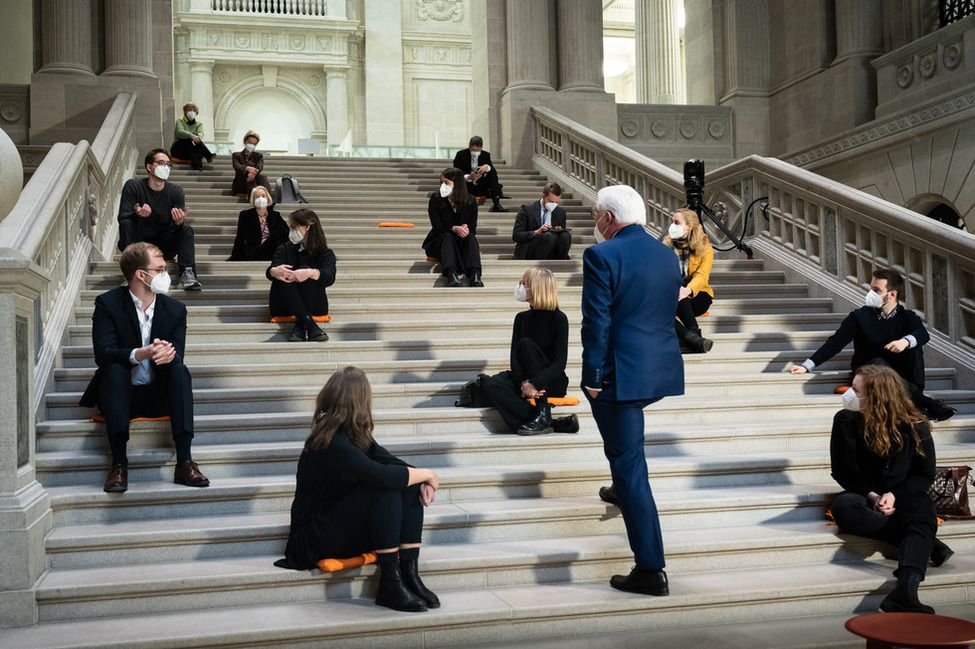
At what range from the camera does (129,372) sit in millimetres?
5691

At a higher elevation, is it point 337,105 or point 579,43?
point 337,105

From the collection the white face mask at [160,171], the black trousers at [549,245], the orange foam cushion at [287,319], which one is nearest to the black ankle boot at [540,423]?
the orange foam cushion at [287,319]

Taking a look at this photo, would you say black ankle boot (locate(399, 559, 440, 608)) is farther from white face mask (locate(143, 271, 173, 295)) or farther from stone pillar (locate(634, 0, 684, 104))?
stone pillar (locate(634, 0, 684, 104))

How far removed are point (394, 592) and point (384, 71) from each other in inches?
980

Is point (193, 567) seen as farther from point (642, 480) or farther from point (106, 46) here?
point (106, 46)

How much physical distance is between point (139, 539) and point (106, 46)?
1136 centimetres

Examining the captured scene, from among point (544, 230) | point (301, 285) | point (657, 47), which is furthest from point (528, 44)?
point (301, 285)

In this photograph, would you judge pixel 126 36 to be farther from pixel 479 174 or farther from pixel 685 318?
pixel 685 318

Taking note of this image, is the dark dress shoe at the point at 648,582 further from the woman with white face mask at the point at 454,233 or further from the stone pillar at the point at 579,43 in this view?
the stone pillar at the point at 579,43

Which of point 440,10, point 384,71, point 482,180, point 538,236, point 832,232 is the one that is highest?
point 440,10

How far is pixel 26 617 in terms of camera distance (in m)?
4.44

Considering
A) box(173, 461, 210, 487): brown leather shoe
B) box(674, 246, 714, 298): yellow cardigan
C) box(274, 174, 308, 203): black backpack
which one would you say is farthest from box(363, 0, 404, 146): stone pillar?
box(173, 461, 210, 487): brown leather shoe

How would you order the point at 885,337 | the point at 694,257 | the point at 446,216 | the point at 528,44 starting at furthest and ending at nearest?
the point at 528,44, the point at 446,216, the point at 694,257, the point at 885,337

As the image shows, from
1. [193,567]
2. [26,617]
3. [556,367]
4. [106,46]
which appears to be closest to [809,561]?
[556,367]
